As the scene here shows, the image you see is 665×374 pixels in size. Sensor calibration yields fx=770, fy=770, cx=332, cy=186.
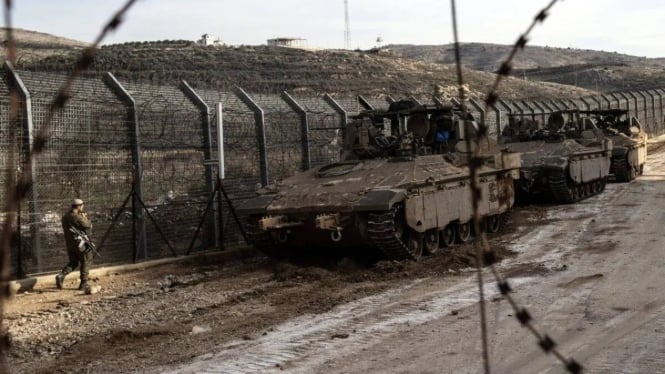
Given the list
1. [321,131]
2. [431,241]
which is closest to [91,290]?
[431,241]

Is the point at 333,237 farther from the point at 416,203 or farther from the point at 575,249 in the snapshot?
the point at 575,249

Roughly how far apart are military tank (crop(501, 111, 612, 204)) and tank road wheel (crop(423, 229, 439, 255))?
22.2 feet

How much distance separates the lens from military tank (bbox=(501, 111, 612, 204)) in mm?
18031

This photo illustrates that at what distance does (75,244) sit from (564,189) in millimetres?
11868

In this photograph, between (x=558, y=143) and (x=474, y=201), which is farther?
(x=558, y=143)

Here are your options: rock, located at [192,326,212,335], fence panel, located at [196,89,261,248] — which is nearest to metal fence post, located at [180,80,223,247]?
fence panel, located at [196,89,261,248]

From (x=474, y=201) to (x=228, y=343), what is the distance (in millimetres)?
5154

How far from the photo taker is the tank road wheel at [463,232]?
41.9ft

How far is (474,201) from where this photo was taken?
1.90 meters

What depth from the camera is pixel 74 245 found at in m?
9.93

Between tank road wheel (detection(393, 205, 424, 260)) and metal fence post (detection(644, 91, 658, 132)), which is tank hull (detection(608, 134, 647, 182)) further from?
metal fence post (detection(644, 91, 658, 132))

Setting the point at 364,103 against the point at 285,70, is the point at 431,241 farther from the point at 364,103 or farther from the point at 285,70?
the point at 285,70

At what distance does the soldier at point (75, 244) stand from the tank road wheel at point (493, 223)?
7.14 meters

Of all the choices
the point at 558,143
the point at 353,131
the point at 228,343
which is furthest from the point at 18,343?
the point at 558,143
